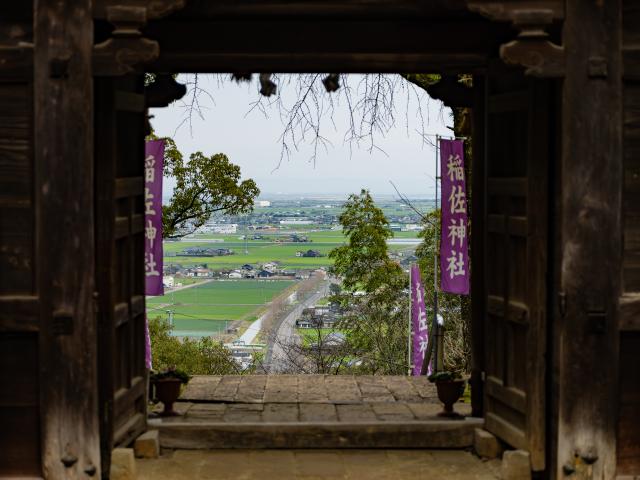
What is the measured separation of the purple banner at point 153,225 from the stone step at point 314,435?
55.0 inches

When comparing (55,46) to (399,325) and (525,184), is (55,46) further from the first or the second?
(399,325)

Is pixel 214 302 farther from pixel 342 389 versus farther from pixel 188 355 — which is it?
pixel 342 389

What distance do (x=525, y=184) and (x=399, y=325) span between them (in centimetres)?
1980

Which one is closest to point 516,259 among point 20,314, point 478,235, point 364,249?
point 478,235

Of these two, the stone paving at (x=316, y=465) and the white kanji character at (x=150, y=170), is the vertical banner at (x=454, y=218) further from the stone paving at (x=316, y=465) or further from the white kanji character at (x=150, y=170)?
the white kanji character at (x=150, y=170)

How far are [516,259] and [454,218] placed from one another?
10.3ft

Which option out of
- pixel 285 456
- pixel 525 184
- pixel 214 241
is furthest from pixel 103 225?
pixel 214 241

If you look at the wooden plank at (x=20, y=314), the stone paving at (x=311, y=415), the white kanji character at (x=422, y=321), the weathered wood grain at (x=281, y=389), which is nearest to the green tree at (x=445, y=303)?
the white kanji character at (x=422, y=321)

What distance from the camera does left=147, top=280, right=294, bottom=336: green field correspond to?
55.1m

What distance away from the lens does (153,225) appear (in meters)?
8.55

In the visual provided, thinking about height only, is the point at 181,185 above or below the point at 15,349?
above

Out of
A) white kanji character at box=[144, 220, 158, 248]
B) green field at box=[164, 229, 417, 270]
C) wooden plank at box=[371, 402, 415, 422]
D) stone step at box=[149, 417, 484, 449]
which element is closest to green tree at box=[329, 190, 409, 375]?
wooden plank at box=[371, 402, 415, 422]

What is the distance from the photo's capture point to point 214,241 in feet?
276

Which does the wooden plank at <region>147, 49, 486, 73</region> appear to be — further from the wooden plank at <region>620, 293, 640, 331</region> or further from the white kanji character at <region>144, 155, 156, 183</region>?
the wooden plank at <region>620, 293, 640, 331</region>
